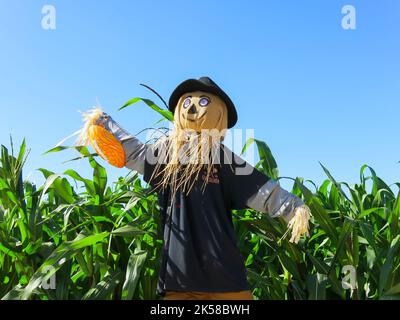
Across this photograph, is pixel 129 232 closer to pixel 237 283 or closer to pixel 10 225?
pixel 237 283

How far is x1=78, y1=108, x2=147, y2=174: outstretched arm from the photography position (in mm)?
1420

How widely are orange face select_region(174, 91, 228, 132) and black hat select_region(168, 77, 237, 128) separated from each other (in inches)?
0.6

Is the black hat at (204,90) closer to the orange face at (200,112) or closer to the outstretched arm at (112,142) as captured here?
the orange face at (200,112)

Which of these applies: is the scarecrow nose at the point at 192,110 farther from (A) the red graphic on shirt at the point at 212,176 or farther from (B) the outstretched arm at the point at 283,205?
(B) the outstretched arm at the point at 283,205

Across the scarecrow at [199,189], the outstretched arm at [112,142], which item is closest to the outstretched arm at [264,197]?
the scarecrow at [199,189]

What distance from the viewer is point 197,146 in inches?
54.9

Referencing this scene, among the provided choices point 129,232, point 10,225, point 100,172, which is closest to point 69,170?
point 100,172

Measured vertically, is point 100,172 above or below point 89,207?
above

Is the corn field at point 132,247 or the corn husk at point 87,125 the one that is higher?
the corn husk at point 87,125

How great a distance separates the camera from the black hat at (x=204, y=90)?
1459 millimetres

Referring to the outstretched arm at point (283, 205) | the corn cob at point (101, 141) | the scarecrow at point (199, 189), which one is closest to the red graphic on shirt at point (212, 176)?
the scarecrow at point (199, 189)

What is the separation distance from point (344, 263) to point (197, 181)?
54cm

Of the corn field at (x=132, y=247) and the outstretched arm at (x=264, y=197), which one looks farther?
the corn field at (x=132, y=247)

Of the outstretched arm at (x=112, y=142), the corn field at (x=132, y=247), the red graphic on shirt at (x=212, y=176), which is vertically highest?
the outstretched arm at (x=112, y=142)
